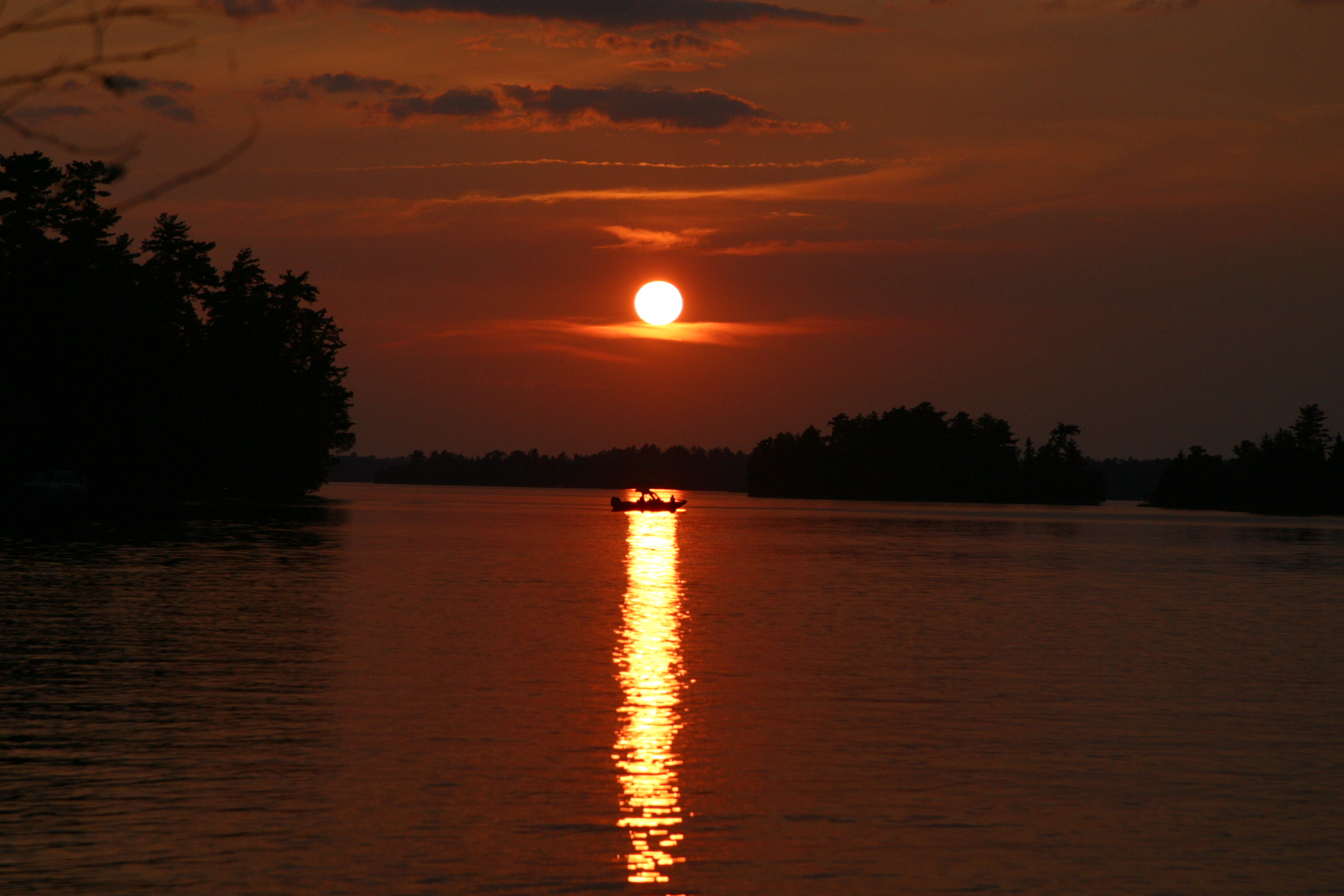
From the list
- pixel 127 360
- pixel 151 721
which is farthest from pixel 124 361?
pixel 151 721

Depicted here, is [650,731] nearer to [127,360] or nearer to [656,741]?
[656,741]

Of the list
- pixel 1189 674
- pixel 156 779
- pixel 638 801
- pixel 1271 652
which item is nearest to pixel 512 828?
pixel 638 801

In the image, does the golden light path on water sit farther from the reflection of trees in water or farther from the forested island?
the forested island

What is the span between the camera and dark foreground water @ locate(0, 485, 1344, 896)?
48.3 feet

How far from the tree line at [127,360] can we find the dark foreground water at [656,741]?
57776 mm

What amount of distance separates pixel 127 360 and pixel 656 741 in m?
101

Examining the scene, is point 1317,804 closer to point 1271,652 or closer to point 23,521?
point 1271,652

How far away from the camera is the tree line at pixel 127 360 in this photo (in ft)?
348

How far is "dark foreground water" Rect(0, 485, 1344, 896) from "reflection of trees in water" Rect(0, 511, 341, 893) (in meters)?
0.08

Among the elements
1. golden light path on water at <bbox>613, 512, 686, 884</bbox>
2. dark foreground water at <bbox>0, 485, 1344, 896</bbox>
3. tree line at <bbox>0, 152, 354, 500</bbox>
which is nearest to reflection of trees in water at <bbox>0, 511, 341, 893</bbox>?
dark foreground water at <bbox>0, 485, 1344, 896</bbox>

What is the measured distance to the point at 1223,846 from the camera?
15.9m

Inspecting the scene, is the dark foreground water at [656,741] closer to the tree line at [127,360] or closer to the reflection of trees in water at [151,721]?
the reflection of trees in water at [151,721]

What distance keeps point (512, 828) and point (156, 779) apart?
16.8 ft

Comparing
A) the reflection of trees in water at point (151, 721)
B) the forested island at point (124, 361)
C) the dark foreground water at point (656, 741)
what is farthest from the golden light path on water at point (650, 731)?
the forested island at point (124, 361)
